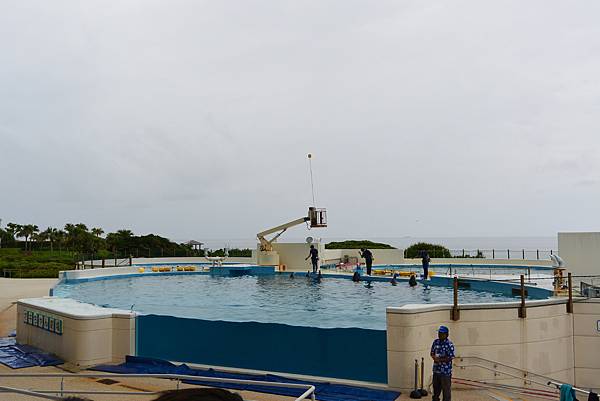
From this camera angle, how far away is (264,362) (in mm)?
9945

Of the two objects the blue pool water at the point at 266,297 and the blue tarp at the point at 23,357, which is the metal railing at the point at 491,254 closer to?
the blue pool water at the point at 266,297

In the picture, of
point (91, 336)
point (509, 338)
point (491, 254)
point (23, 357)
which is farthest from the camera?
point (491, 254)

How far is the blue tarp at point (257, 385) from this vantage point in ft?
28.1

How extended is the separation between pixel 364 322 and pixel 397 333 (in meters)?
2.42

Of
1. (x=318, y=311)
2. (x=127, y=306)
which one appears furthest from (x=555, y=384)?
(x=127, y=306)

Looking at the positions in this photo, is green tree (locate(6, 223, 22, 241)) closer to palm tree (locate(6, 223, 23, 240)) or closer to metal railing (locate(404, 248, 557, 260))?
palm tree (locate(6, 223, 23, 240))

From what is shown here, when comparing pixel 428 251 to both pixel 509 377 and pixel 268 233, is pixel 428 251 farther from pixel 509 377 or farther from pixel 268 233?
pixel 509 377

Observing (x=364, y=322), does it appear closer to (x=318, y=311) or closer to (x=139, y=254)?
(x=318, y=311)

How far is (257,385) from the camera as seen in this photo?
8922 millimetres

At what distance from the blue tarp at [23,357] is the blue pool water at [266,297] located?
2000 mm

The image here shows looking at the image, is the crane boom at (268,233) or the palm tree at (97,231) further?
the palm tree at (97,231)

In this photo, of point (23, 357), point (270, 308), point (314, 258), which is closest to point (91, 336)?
point (23, 357)

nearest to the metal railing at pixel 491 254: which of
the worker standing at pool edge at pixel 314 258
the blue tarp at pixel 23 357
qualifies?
the worker standing at pool edge at pixel 314 258

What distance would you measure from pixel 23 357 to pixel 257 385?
5254 millimetres
